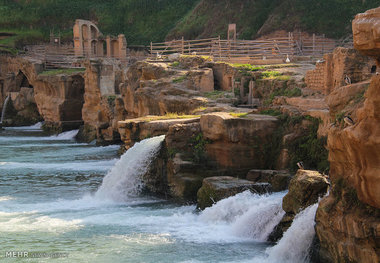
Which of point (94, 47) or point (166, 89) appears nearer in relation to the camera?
point (166, 89)

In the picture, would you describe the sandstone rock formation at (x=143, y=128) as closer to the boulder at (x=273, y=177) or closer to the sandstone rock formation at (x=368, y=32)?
the boulder at (x=273, y=177)

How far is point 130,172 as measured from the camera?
1717 cm

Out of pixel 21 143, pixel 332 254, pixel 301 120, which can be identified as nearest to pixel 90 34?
pixel 21 143

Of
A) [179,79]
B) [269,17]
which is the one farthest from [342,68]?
[269,17]

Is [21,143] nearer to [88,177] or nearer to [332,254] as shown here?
[88,177]

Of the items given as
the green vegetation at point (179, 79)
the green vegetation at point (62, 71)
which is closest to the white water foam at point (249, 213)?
the green vegetation at point (179, 79)

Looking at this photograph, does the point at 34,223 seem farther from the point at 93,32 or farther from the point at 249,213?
the point at 93,32

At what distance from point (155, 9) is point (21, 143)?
102 ft

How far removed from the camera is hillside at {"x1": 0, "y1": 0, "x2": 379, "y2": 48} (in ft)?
144

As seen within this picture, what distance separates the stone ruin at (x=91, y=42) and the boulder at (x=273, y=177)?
108ft

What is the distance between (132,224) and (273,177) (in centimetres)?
363

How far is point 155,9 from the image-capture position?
195ft

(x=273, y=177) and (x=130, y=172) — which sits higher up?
(x=273, y=177)

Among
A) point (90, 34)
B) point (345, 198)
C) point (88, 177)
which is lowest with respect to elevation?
point (88, 177)
